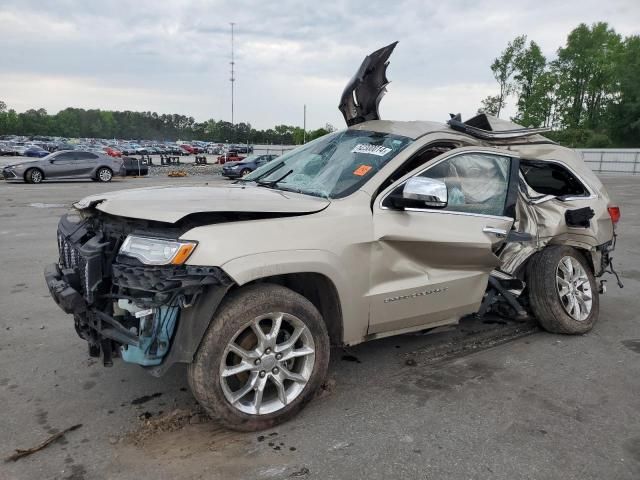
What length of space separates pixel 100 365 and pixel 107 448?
1.18 metres

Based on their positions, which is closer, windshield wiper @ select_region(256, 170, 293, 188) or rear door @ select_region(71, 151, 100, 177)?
windshield wiper @ select_region(256, 170, 293, 188)

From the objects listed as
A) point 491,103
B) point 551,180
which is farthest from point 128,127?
point 551,180

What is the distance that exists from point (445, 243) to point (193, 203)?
1.79 m

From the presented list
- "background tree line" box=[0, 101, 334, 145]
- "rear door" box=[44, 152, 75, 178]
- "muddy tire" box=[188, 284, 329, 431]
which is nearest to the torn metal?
"muddy tire" box=[188, 284, 329, 431]

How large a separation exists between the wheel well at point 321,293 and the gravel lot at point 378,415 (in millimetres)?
491

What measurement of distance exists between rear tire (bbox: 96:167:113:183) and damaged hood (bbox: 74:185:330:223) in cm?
2195

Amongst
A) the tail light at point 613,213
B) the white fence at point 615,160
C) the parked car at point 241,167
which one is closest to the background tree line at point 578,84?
the white fence at point 615,160

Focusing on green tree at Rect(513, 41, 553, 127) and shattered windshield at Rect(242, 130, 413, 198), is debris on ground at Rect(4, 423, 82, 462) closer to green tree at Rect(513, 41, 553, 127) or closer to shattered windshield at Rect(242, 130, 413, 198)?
shattered windshield at Rect(242, 130, 413, 198)

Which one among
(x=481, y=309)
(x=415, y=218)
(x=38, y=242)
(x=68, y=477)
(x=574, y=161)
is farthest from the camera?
(x=38, y=242)

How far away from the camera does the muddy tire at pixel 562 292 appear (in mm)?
4656

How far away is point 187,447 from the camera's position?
2.88 metres

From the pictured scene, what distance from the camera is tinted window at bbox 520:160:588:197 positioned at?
17.4 feet

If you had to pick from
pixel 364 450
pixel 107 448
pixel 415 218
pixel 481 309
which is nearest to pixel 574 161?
pixel 481 309

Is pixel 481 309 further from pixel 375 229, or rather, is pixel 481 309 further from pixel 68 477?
pixel 68 477
